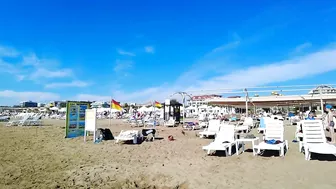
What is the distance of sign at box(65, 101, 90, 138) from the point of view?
1255 centimetres

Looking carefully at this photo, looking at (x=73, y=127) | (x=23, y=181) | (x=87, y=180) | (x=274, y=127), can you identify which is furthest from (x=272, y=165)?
(x=73, y=127)

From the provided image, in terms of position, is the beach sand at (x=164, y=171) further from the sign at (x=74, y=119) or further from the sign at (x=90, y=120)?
the sign at (x=74, y=119)

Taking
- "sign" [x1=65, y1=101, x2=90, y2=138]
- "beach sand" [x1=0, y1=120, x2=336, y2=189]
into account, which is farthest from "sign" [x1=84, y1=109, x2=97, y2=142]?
"beach sand" [x1=0, y1=120, x2=336, y2=189]

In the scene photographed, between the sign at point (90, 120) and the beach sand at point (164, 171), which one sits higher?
the sign at point (90, 120)

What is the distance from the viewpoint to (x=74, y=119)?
1288cm

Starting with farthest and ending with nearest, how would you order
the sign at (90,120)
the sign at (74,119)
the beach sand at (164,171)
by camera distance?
1. the sign at (74,119)
2. the sign at (90,120)
3. the beach sand at (164,171)

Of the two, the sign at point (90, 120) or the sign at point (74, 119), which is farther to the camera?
the sign at point (74, 119)

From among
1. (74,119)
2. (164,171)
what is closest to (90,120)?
(74,119)

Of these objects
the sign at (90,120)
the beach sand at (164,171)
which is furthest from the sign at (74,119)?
the beach sand at (164,171)

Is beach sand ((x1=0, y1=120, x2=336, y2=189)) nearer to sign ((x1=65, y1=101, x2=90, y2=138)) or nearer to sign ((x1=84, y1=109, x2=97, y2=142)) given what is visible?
sign ((x1=84, y1=109, x2=97, y2=142))

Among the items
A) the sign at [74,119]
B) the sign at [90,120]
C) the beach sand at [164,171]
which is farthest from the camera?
the sign at [74,119]

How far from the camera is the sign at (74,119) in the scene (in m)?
12.6

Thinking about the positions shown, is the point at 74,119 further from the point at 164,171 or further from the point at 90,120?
the point at 164,171

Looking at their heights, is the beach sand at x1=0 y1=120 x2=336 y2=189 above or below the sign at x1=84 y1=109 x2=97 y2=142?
below
